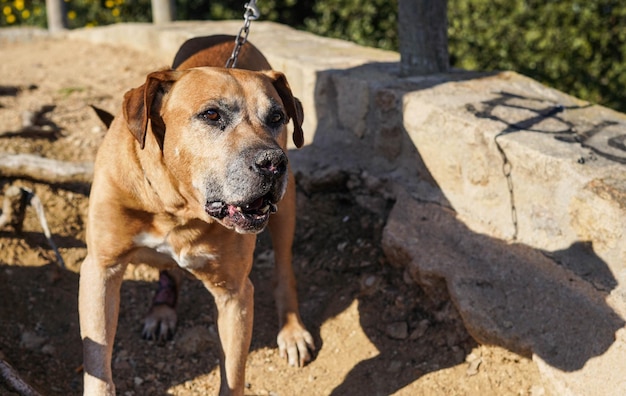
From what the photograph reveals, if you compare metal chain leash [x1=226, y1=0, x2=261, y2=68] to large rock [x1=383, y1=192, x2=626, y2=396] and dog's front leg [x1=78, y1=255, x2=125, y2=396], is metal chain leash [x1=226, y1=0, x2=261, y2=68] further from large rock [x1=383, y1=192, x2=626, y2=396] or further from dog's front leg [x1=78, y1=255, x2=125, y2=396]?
large rock [x1=383, y1=192, x2=626, y2=396]

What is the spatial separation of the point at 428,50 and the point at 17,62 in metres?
4.47

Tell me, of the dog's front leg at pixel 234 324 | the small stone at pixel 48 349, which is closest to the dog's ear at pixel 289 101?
the dog's front leg at pixel 234 324

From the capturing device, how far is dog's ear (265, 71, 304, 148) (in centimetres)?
366

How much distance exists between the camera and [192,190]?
3.30 m

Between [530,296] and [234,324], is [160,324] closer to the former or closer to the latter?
[234,324]

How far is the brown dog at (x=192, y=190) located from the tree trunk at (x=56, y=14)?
21.1 feet

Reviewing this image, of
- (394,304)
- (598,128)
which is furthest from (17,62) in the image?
(598,128)

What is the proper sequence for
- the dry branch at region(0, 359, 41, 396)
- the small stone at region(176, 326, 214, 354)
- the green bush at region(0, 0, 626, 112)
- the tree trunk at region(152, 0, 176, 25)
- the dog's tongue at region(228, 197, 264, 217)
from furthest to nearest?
the tree trunk at region(152, 0, 176, 25)
the green bush at region(0, 0, 626, 112)
the small stone at region(176, 326, 214, 354)
the dry branch at region(0, 359, 41, 396)
the dog's tongue at region(228, 197, 264, 217)

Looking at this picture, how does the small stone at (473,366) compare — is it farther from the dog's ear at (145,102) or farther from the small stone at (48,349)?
the small stone at (48,349)

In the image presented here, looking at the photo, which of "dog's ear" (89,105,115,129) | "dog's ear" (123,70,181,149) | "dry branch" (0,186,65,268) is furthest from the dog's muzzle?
"dry branch" (0,186,65,268)

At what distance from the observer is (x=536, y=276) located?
414 centimetres

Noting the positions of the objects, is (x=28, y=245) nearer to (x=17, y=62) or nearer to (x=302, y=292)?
(x=302, y=292)

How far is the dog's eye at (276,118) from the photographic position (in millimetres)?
3394

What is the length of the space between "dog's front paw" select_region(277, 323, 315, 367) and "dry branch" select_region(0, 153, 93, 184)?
152cm
